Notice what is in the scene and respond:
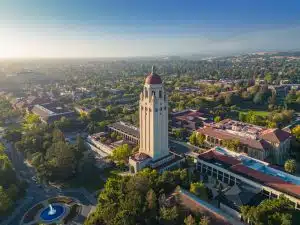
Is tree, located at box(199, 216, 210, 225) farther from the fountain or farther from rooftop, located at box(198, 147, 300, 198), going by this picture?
the fountain

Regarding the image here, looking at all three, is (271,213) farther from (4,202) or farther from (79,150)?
(79,150)

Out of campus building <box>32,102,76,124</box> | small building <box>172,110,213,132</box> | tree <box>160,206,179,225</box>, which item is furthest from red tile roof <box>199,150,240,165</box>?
campus building <box>32,102,76,124</box>

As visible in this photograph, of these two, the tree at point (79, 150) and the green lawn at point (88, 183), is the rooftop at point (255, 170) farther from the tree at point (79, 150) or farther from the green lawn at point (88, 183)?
the tree at point (79, 150)

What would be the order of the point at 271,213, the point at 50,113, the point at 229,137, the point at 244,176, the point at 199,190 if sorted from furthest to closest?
the point at 50,113 → the point at 229,137 → the point at 244,176 → the point at 199,190 → the point at 271,213

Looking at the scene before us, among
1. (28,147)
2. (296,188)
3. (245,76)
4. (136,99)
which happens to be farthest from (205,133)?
(245,76)

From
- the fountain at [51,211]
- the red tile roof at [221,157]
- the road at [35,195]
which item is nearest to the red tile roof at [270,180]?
the red tile roof at [221,157]

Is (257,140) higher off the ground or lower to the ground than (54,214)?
higher

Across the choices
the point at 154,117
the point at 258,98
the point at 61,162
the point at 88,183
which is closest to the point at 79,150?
the point at 61,162
